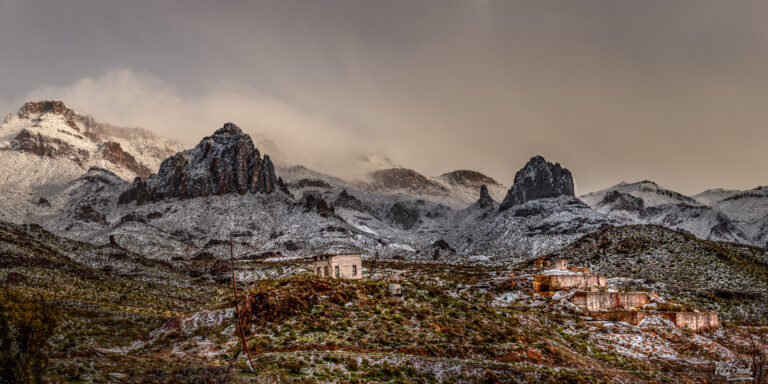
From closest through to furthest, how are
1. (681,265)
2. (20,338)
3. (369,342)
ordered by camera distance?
(20,338)
(369,342)
(681,265)

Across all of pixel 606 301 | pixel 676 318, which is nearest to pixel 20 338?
pixel 606 301

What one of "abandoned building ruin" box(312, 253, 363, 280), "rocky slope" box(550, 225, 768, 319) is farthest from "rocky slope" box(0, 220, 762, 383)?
"abandoned building ruin" box(312, 253, 363, 280)

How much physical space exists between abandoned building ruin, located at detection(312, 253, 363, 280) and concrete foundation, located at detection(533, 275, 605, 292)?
24954mm

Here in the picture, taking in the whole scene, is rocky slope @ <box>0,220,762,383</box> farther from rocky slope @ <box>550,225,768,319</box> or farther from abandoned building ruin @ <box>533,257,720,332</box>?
rocky slope @ <box>550,225,768,319</box>

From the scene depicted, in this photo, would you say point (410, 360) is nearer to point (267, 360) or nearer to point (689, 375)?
point (267, 360)

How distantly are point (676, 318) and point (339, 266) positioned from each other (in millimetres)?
41084

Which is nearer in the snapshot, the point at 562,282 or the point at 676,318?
the point at 676,318

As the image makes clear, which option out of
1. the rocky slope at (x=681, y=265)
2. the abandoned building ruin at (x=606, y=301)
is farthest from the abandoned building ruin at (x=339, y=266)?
the rocky slope at (x=681, y=265)

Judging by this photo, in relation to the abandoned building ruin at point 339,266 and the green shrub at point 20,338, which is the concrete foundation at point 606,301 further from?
the green shrub at point 20,338

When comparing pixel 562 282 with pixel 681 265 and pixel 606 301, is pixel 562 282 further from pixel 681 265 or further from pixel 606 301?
pixel 681 265

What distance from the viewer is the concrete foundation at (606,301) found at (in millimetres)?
51344

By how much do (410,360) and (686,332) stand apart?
3207 cm

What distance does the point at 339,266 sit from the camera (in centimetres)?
6900

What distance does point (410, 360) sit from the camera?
103ft
